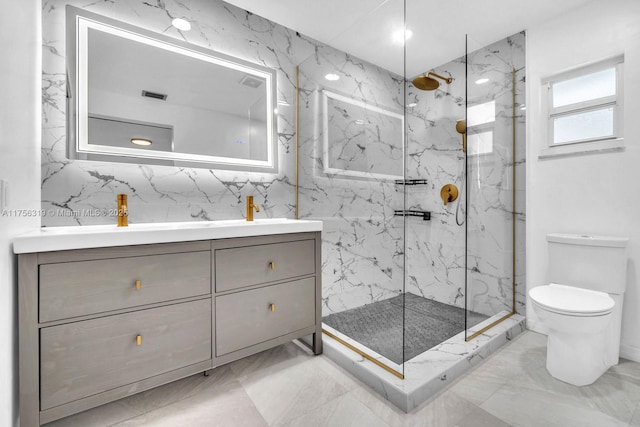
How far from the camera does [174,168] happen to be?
74.9 inches

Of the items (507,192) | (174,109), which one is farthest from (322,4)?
(507,192)

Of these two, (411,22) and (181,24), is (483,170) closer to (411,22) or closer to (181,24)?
(411,22)

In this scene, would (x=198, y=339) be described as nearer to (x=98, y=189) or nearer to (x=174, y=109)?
(x=98, y=189)

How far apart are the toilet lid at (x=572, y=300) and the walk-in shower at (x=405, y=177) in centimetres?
52

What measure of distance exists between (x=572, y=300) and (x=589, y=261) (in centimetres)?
36

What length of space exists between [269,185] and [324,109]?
0.78 meters

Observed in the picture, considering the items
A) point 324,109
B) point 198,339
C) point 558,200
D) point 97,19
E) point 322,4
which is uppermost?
point 322,4

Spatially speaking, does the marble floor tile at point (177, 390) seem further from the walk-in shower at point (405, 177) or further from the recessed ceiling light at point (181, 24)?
the recessed ceiling light at point (181, 24)

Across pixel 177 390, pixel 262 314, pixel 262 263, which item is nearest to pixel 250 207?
pixel 262 263

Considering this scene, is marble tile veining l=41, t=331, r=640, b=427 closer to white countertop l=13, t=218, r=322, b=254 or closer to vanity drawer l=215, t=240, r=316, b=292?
vanity drawer l=215, t=240, r=316, b=292

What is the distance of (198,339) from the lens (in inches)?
58.8

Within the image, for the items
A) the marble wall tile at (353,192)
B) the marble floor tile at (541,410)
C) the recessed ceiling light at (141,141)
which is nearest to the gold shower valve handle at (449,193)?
the marble wall tile at (353,192)

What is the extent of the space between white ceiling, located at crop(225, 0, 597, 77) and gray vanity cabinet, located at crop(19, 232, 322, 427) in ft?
5.38

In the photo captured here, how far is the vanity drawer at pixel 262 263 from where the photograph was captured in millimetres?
1576
